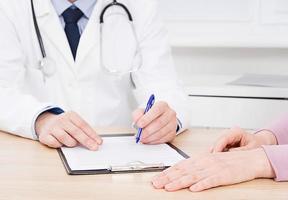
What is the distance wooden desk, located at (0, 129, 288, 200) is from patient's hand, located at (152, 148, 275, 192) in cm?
1

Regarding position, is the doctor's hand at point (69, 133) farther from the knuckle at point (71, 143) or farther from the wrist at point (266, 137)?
the wrist at point (266, 137)

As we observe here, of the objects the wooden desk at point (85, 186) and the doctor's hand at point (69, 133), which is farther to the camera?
the doctor's hand at point (69, 133)

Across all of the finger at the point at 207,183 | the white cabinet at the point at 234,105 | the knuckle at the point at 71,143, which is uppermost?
the finger at the point at 207,183

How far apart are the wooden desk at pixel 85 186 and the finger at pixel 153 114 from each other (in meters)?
0.23

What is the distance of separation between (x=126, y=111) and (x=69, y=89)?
212 mm

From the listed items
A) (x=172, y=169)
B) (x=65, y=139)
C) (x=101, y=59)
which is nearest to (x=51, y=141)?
(x=65, y=139)

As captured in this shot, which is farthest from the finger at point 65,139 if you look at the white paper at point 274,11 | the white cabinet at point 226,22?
the white paper at point 274,11

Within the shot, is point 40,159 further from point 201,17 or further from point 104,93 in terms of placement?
point 201,17

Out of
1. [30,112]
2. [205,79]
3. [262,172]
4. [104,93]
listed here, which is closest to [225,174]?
[262,172]

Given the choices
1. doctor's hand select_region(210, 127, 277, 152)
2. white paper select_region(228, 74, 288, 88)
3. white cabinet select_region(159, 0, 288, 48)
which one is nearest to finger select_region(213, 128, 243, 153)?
doctor's hand select_region(210, 127, 277, 152)

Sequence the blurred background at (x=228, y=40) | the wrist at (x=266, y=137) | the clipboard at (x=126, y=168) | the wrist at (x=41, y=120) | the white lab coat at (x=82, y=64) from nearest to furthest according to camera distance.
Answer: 1. the clipboard at (x=126, y=168)
2. the wrist at (x=266, y=137)
3. the wrist at (x=41, y=120)
4. the white lab coat at (x=82, y=64)
5. the blurred background at (x=228, y=40)

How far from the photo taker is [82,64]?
→ 1.73 metres

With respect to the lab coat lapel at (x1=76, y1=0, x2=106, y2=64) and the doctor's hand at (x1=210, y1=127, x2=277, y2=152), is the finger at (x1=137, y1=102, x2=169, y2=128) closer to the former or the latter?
the doctor's hand at (x1=210, y1=127, x2=277, y2=152)

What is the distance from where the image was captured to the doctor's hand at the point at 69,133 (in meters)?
1.21
